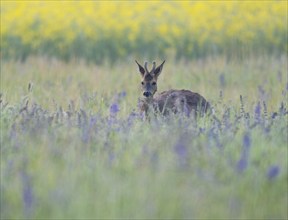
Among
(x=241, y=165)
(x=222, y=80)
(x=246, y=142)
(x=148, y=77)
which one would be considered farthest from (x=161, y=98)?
(x=222, y=80)

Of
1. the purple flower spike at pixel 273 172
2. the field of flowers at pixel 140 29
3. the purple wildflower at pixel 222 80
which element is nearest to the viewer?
the purple flower spike at pixel 273 172

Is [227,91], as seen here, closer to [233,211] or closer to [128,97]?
[128,97]

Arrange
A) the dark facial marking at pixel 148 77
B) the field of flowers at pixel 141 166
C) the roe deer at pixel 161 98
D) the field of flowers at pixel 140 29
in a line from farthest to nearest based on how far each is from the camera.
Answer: the field of flowers at pixel 140 29 < the dark facial marking at pixel 148 77 < the roe deer at pixel 161 98 < the field of flowers at pixel 141 166

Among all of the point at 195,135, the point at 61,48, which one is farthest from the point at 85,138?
the point at 61,48

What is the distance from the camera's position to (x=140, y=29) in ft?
60.0

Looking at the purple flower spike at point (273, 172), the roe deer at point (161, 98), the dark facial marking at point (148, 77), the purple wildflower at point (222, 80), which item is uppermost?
the purple wildflower at point (222, 80)

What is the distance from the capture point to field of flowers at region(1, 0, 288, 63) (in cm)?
1658

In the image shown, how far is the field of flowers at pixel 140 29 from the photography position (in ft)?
54.4

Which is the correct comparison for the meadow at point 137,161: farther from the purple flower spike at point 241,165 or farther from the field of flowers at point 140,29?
the field of flowers at point 140,29

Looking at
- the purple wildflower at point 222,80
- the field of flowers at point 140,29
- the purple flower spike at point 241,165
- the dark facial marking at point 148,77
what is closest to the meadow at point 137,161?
the purple flower spike at point 241,165

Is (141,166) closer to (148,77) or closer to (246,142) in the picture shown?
(246,142)

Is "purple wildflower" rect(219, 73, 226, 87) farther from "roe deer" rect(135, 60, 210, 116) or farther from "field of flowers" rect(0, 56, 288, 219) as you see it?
"field of flowers" rect(0, 56, 288, 219)

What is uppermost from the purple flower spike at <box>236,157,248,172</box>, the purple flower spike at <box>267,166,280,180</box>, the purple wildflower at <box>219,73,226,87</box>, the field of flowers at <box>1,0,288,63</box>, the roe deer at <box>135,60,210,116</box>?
the field of flowers at <box>1,0,288,63</box>

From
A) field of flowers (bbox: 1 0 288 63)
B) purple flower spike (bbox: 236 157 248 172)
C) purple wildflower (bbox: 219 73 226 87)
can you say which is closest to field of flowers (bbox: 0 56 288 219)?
purple flower spike (bbox: 236 157 248 172)
